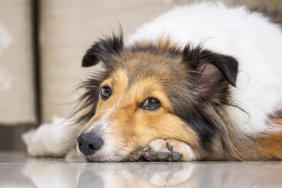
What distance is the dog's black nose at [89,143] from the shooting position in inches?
85.3

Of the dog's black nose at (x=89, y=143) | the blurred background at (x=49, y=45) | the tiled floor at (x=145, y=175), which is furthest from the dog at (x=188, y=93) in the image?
the blurred background at (x=49, y=45)

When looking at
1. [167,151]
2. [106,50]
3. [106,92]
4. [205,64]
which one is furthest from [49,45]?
[167,151]

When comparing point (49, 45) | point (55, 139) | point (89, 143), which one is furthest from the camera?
point (49, 45)

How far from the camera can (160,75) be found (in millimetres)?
2377

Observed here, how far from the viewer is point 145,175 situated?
73.3 inches

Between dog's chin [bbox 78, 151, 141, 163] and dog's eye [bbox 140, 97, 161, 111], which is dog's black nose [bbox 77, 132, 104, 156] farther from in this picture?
dog's eye [bbox 140, 97, 161, 111]

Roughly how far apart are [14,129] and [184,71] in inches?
89.4

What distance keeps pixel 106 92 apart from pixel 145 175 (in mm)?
644

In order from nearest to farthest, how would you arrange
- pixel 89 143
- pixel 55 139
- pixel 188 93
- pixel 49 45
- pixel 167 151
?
1. pixel 89 143
2. pixel 167 151
3. pixel 188 93
4. pixel 55 139
5. pixel 49 45

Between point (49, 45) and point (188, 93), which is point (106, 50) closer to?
point (188, 93)

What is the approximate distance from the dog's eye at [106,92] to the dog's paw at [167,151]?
270 mm

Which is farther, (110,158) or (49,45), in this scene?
(49,45)

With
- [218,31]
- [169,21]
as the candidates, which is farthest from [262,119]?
[169,21]

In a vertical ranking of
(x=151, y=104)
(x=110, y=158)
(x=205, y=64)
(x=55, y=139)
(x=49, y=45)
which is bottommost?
(x=49, y=45)
